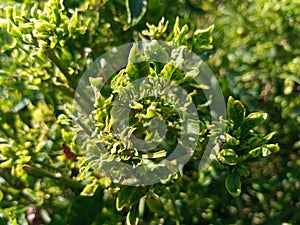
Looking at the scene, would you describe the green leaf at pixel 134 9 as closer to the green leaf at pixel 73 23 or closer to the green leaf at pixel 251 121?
the green leaf at pixel 73 23

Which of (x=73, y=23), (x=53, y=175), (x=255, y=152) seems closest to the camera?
(x=255, y=152)

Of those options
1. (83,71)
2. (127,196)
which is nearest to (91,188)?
(127,196)

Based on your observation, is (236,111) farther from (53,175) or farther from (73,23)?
(53,175)

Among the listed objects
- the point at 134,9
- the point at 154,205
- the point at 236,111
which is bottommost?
the point at 154,205

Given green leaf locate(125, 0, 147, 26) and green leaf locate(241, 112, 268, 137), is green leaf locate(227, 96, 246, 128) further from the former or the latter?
green leaf locate(125, 0, 147, 26)

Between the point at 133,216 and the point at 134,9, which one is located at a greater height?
the point at 134,9

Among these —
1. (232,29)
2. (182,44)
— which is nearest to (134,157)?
(182,44)

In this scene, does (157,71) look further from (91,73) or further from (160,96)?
(91,73)

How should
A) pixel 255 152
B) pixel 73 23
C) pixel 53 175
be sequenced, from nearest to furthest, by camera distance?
pixel 255 152
pixel 73 23
pixel 53 175
